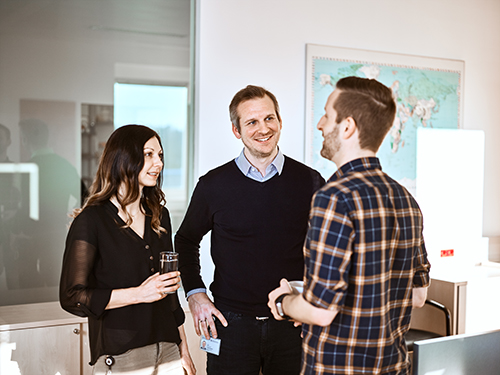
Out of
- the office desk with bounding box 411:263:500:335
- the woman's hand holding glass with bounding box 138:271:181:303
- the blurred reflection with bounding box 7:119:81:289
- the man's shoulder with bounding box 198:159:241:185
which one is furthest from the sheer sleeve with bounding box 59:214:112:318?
the office desk with bounding box 411:263:500:335

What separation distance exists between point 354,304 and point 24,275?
2.20 metres

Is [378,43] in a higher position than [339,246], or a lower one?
higher

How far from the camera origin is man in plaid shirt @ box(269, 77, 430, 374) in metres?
1.37

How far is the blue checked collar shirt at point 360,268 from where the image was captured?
53.7 inches

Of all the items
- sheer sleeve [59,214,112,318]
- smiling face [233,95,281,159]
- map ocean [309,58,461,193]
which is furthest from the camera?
map ocean [309,58,461,193]

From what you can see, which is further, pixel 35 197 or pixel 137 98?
pixel 137 98

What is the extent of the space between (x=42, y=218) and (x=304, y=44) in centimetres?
208

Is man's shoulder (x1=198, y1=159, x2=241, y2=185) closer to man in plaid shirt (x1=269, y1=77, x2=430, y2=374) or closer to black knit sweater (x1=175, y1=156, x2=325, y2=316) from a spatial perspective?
black knit sweater (x1=175, y1=156, x2=325, y2=316)

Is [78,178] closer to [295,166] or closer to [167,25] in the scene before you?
[167,25]

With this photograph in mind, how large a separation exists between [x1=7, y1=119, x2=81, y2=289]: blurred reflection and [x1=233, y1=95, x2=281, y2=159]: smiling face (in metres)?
1.26

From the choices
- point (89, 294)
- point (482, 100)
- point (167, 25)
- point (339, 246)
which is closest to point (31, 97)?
point (167, 25)

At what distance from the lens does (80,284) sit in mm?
1766

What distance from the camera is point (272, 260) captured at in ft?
7.13

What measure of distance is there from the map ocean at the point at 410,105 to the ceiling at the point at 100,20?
1.29m
